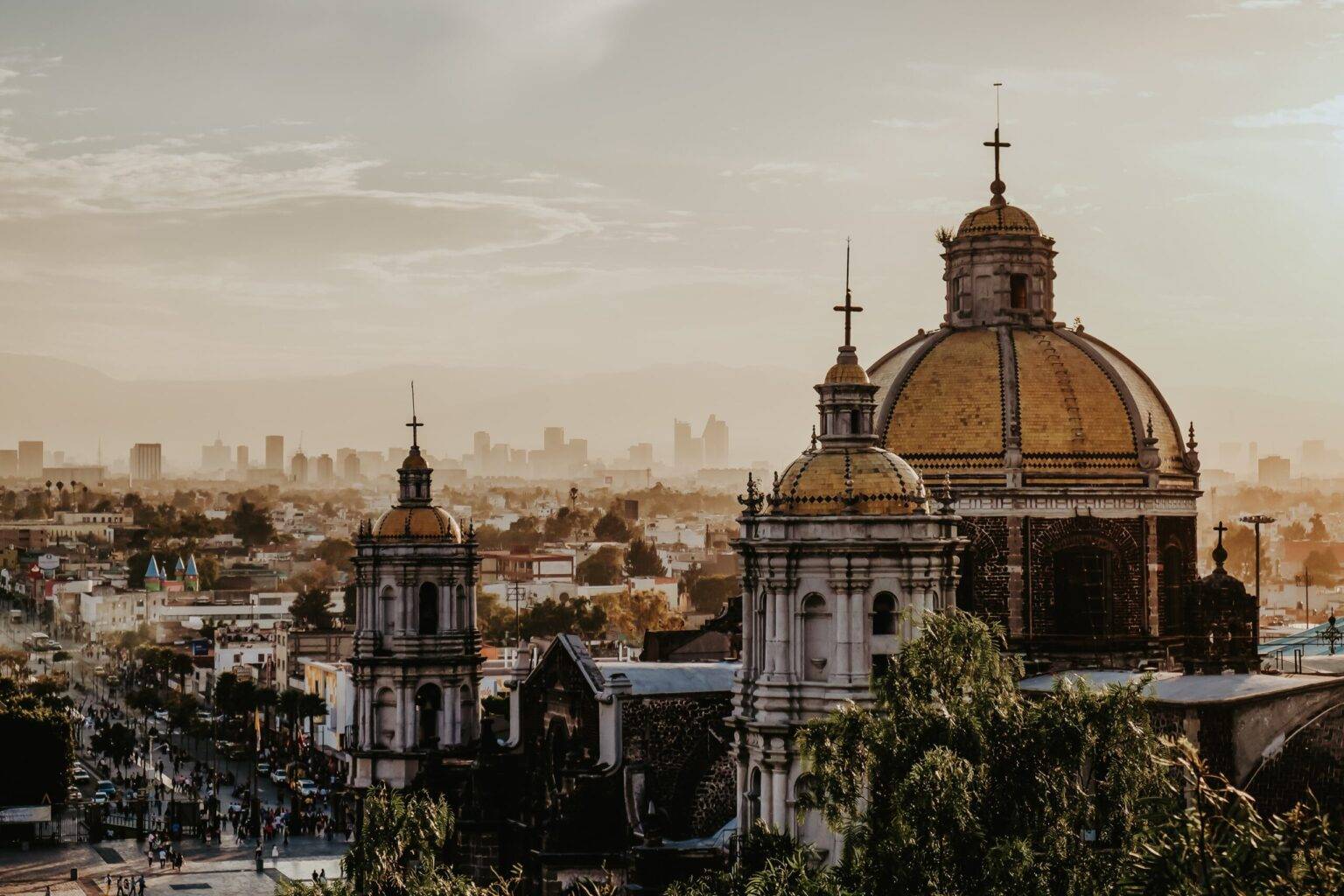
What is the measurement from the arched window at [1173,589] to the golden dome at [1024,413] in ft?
4.16

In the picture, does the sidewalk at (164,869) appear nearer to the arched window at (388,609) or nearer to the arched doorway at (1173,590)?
the arched window at (388,609)

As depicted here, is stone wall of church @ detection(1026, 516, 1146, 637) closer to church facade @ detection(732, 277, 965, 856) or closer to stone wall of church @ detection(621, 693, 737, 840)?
stone wall of church @ detection(621, 693, 737, 840)

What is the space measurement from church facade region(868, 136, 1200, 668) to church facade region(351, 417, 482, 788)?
13698 mm

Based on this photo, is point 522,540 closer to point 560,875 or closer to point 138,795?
point 138,795

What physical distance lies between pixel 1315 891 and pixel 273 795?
54.6 m

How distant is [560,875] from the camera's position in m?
35.0

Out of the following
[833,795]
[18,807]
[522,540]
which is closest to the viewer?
[833,795]

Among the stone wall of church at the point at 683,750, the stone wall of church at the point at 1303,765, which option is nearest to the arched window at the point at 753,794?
the stone wall of church at the point at 683,750

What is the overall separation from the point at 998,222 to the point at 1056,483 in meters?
5.15

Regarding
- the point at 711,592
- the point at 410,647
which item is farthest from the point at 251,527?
the point at 410,647

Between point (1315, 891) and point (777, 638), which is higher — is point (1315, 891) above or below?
below

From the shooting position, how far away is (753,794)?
29844 millimetres

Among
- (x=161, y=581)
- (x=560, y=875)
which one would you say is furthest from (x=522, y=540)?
(x=560, y=875)

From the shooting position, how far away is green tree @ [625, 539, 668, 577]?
156 metres
